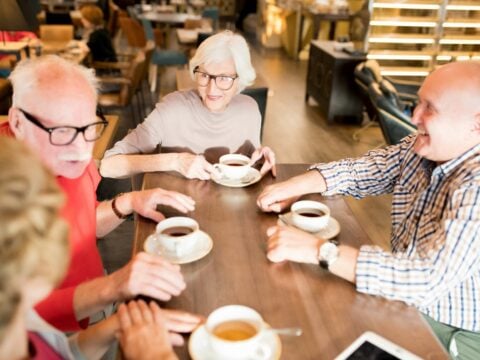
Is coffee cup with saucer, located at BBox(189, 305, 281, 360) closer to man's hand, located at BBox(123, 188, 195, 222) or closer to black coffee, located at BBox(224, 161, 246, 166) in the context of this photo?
man's hand, located at BBox(123, 188, 195, 222)

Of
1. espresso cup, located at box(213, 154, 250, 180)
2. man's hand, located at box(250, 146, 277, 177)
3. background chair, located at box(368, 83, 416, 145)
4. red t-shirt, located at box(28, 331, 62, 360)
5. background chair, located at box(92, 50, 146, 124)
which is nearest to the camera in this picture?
red t-shirt, located at box(28, 331, 62, 360)

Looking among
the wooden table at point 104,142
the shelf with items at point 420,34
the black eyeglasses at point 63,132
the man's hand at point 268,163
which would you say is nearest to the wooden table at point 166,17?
the shelf with items at point 420,34

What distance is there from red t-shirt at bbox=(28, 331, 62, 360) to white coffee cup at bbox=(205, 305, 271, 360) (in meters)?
0.31

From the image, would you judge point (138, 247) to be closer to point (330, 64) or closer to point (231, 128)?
point (231, 128)

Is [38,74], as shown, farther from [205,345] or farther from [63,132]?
[205,345]

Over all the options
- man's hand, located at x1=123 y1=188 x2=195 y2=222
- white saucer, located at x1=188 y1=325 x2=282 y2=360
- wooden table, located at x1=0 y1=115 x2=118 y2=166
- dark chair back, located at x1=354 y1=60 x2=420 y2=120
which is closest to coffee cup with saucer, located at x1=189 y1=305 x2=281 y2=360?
white saucer, located at x1=188 y1=325 x2=282 y2=360

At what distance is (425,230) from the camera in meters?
1.43

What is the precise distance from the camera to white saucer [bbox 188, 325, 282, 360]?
940 millimetres

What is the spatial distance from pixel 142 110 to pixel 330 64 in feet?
7.65

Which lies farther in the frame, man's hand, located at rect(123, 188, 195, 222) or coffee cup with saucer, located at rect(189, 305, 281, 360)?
man's hand, located at rect(123, 188, 195, 222)

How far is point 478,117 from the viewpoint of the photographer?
1336 millimetres

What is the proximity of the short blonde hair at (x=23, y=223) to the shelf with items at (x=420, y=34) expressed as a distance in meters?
5.55

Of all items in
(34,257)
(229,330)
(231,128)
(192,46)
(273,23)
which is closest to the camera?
A: (34,257)

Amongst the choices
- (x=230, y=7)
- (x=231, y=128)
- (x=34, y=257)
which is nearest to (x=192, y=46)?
(x=231, y=128)
